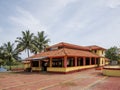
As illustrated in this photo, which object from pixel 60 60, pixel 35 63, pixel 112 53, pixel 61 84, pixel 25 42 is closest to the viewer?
pixel 61 84

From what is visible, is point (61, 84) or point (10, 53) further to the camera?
point (10, 53)

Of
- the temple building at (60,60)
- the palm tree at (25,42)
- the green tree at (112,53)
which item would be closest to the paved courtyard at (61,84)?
the temple building at (60,60)

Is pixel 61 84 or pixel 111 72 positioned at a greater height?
pixel 111 72

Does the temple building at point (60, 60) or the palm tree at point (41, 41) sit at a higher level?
the palm tree at point (41, 41)

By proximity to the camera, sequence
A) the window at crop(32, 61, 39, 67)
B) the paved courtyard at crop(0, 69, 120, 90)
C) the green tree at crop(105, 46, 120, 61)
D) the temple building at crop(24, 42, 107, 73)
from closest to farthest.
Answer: the paved courtyard at crop(0, 69, 120, 90), the temple building at crop(24, 42, 107, 73), the window at crop(32, 61, 39, 67), the green tree at crop(105, 46, 120, 61)

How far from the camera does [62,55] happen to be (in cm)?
2441

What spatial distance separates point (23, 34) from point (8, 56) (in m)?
6.72

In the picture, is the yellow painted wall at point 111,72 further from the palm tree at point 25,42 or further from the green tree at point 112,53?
the green tree at point 112,53

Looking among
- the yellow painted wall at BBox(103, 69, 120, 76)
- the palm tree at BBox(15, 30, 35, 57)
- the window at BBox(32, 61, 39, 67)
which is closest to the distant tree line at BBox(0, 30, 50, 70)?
the palm tree at BBox(15, 30, 35, 57)

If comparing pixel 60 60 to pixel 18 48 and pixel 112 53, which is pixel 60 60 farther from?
pixel 112 53

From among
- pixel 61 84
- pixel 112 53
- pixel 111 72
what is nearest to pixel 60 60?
pixel 111 72

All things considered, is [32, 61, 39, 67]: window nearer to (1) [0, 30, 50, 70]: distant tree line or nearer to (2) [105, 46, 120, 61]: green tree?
(1) [0, 30, 50, 70]: distant tree line

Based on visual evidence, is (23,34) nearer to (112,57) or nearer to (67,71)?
(67,71)

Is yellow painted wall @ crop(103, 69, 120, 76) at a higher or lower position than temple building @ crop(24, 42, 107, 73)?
lower
